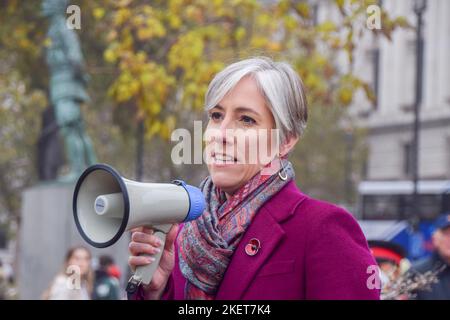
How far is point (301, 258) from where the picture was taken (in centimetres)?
220

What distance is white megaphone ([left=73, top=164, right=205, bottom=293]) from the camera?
1.99 metres

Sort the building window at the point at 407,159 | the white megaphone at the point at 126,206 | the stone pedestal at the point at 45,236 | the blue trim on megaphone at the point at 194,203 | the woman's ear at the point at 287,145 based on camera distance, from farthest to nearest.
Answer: the building window at the point at 407,159 < the stone pedestal at the point at 45,236 < the woman's ear at the point at 287,145 < the blue trim on megaphone at the point at 194,203 < the white megaphone at the point at 126,206

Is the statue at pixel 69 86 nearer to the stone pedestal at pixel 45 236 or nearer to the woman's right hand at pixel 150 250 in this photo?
the stone pedestal at pixel 45 236

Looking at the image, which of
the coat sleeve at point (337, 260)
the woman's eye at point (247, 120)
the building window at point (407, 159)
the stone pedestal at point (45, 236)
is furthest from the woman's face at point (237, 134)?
the building window at point (407, 159)

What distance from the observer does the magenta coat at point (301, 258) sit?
2143 mm

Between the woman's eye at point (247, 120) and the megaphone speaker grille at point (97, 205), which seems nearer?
the megaphone speaker grille at point (97, 205)

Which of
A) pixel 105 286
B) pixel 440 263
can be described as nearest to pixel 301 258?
pixel 440 263

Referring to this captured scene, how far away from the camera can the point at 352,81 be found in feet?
28.2

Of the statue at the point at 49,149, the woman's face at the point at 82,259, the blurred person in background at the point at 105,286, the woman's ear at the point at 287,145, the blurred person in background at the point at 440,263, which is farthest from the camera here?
the statue at the point at 49,149

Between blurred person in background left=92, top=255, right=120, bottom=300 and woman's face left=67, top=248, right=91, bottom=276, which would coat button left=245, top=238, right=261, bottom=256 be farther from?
blurred person in background left=92, top=255, right=120, bottom=300

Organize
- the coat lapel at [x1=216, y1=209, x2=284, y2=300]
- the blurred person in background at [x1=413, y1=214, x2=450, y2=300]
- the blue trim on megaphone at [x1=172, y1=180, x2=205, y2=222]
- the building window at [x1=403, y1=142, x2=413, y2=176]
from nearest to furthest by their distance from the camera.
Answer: the blue trim on megaphone at [x1=172, y1=180, x2=205, y2=222], the coat lapel at [x1=216, y1=209, x2=284, y2=300], the blurred person in background at [x1=413, y1=214, x2=450, y2=300], the building window at [x1=403, y1=142, x2=413, y2=176]

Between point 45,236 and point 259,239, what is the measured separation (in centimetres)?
970

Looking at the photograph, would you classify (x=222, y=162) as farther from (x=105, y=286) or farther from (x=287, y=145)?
(x=105, y=286)

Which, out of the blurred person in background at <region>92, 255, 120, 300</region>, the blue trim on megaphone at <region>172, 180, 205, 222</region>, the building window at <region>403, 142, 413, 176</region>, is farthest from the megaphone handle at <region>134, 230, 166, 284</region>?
the building window at <region>403, 142, 413, 176</region>
